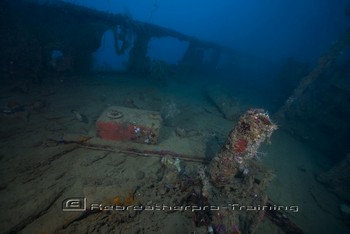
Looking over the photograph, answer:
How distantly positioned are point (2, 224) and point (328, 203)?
7.29 meters

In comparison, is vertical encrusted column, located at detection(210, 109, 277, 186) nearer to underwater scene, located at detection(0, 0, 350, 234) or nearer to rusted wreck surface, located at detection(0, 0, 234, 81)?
underwater scene, located at detection(0, 0, 350, 234)

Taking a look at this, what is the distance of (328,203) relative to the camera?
20.0 ft

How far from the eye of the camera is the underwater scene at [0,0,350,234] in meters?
3.61

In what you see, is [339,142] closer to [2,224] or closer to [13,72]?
[2,224]

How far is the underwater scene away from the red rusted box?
26mm

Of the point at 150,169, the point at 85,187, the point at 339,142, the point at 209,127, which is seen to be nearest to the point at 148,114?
the point at 150,169

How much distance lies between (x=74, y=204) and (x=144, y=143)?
7.19 ft

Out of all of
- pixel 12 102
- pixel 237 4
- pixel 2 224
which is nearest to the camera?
pixel 2 224

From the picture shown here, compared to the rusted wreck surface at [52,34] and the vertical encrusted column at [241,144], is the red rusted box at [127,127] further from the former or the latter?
the rusted wreck surface at [52,34]

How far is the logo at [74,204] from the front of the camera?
3.53 meters

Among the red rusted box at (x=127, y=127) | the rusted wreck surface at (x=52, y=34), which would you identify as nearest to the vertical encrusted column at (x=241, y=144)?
the red rusted box at (x=127, y=127)

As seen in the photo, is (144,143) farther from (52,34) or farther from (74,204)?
(52,34)

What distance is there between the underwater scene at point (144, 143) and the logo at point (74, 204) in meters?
0.02

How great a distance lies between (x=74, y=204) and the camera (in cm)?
362
